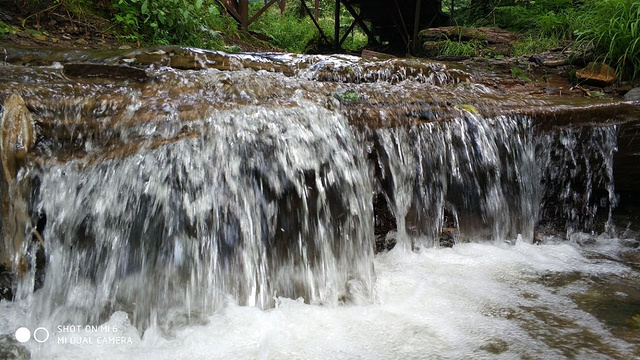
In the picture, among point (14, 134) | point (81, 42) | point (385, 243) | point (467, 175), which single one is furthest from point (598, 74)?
point (81, 42)

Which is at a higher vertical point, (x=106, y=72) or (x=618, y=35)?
(x=618, y=35)

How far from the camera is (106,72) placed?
3117 mm

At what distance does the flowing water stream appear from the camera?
214cm

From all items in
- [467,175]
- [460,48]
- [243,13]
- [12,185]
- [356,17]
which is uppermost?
[356,17]

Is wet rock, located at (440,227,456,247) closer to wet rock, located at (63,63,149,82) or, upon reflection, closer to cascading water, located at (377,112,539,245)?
cascading water, located at (377,112,539,245)

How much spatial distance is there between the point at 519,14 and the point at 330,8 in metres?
20.4

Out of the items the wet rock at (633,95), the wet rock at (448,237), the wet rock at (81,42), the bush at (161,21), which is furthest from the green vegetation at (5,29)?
the wet rock at (633,95)

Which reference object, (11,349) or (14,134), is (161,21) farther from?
(11,349)

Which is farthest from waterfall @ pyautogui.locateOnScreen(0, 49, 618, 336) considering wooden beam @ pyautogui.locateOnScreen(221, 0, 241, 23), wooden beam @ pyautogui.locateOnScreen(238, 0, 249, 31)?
wooden beam @ pyautogui.locateOnScreen(238, 0, 249, 31)

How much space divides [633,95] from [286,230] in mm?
3799

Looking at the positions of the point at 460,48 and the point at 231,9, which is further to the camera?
the point at 231,9

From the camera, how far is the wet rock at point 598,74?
4441mm

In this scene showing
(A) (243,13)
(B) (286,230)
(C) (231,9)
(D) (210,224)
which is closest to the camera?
(D) (210,224)

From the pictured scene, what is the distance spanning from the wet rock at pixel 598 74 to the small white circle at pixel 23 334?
5.41m
